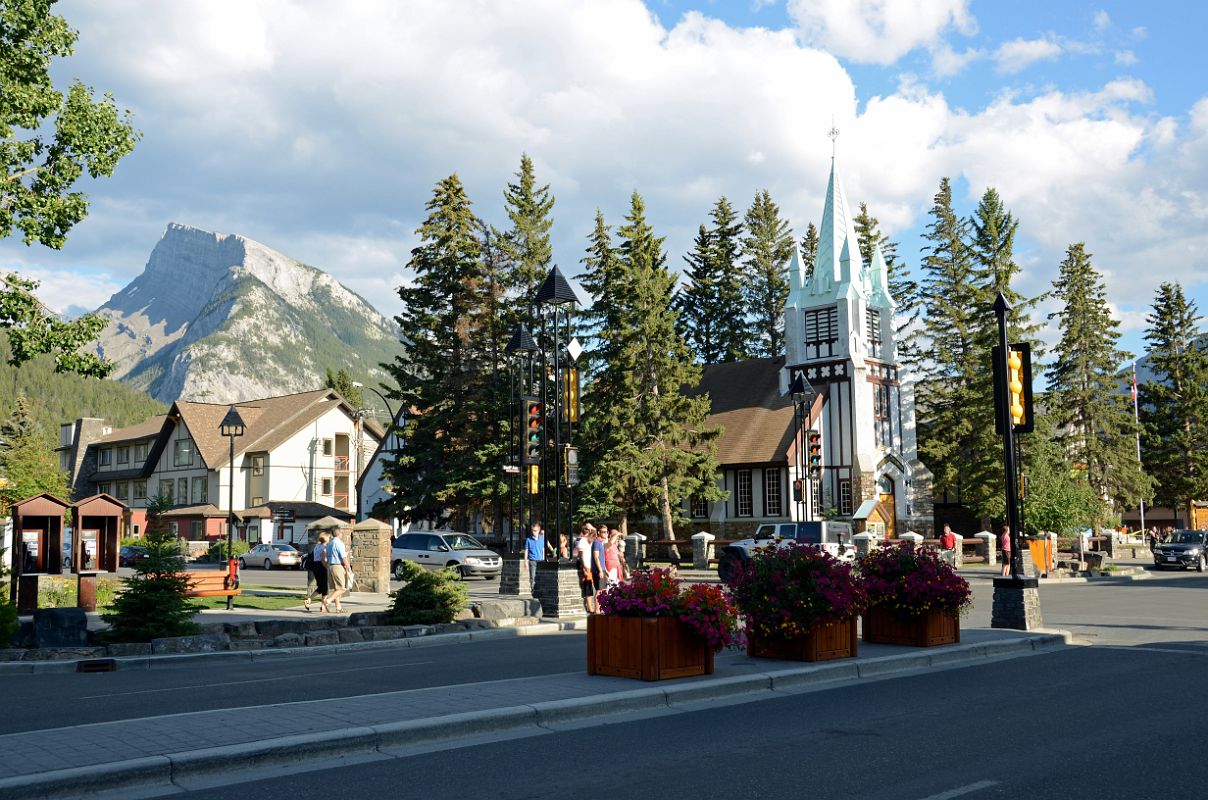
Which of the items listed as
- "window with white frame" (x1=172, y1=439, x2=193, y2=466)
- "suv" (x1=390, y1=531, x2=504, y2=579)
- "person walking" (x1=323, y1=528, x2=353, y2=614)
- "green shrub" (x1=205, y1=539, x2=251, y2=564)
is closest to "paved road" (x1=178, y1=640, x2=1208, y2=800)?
"person walking" (x1=323, y1=528, x2=353, y2=614)

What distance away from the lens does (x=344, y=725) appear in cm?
840

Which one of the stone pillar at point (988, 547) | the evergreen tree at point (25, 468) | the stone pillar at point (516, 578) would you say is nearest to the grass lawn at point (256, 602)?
the stone pillar at point (516, 578)

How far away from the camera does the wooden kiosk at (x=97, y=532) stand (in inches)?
1502

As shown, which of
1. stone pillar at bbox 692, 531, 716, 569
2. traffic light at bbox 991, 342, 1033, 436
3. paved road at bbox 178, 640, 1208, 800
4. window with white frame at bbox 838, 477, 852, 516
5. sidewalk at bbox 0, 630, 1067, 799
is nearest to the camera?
paved road at bbox 178, 640, 1208, 800

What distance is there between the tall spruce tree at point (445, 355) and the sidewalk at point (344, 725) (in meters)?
34.4

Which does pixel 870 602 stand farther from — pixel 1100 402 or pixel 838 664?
pixel 1100 402

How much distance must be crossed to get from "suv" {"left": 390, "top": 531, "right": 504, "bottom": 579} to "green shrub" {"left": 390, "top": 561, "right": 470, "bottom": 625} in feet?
52.2

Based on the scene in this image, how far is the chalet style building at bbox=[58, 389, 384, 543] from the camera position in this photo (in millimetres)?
67250

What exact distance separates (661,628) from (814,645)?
2354mm

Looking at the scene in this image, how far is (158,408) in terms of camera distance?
553 ft

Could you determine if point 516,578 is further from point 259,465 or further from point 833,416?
point 259,465

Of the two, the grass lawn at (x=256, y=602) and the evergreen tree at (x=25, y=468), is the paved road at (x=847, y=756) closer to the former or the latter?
the grass lawn at (x=256, y=602)

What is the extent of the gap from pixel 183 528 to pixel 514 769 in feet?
226

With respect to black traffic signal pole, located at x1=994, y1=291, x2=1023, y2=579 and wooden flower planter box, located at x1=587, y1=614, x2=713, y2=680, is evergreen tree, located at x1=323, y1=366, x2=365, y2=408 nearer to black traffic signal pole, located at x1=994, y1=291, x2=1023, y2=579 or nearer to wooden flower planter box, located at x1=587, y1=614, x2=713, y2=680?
black traffic signal pole, located at x1=994, y1=291, x2=1023, y2=579
